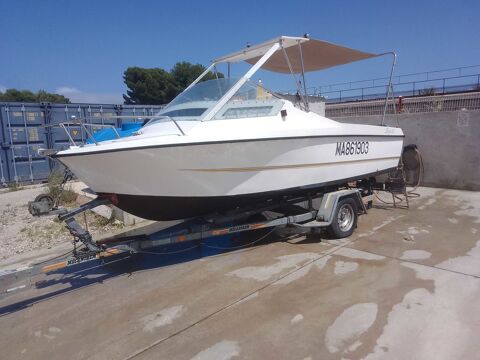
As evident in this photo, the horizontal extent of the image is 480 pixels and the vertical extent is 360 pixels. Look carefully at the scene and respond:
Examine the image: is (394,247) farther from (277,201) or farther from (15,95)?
(15,95)

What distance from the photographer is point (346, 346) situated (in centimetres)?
250

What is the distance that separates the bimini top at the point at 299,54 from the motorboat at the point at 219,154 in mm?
44

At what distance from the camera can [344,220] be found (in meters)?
5.03

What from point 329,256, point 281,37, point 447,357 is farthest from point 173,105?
point 447,357

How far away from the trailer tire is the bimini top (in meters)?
1.91

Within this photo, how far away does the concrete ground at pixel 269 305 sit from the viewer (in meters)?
2.56

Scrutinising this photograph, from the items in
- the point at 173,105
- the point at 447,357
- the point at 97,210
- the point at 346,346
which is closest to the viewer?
the point at 447,357

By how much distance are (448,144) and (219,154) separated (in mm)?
6534

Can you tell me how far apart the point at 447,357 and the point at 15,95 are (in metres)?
50.8

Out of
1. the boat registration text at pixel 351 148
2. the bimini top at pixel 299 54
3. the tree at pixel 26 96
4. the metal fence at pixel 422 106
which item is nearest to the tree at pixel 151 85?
the tree at pixel 26 96

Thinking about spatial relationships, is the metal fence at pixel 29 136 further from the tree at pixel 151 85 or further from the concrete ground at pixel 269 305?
the tree at pixel 151 85

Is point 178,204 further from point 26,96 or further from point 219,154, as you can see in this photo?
point 26,96

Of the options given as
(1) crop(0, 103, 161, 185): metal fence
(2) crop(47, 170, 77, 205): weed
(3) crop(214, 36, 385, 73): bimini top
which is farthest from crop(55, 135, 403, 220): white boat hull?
(1) crop(0, 103, 161, 185): metal fence

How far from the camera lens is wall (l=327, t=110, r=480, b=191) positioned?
25.3ft
